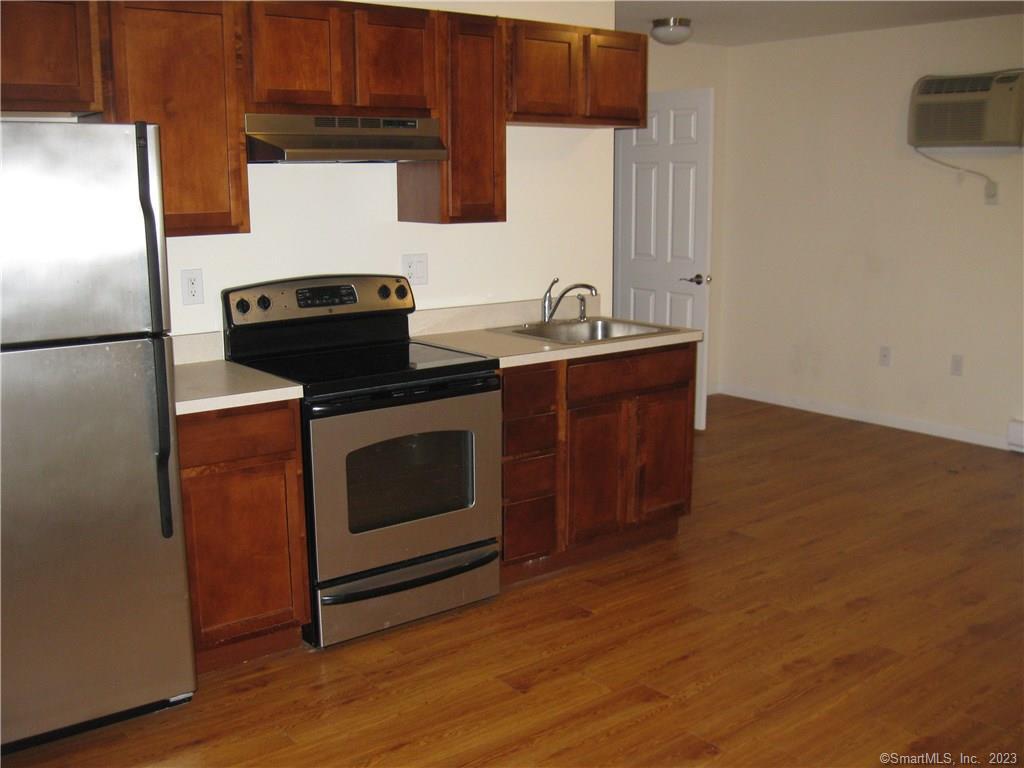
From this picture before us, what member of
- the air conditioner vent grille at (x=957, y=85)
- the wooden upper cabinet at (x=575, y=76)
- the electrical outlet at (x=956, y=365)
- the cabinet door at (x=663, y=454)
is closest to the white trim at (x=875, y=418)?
the electrical outlet at (x=956, y=365)

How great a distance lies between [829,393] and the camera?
21.2 ft

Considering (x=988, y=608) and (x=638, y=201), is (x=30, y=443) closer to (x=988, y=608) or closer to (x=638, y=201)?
Answer: (x=988, y=608)

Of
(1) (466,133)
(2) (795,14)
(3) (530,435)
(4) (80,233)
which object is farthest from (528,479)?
(2) (795,14)

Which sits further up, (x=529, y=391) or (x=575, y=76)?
(x=575, y=76)

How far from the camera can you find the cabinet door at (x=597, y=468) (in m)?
3.80

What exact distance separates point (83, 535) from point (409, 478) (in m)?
1.07

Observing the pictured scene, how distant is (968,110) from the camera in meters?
5.36

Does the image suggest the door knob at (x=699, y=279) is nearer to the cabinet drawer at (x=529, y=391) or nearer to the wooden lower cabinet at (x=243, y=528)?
the cabinet drawer at (x=529, y=391)

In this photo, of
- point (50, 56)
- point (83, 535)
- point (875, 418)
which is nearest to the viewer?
point (83, 535)

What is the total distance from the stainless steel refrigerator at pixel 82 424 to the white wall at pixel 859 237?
451 centimetres

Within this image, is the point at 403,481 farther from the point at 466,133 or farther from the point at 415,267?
the point at 466,133

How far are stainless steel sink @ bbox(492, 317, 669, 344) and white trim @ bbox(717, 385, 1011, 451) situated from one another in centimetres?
264

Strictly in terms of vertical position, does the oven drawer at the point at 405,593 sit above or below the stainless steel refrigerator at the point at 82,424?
below

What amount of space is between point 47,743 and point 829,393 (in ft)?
16.8
